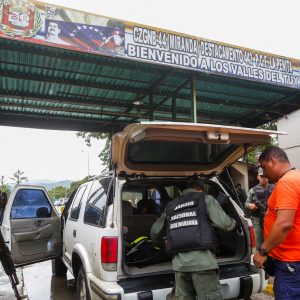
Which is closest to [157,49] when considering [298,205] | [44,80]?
[44,80]

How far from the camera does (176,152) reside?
12.6 ft

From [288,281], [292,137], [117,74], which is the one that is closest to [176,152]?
[288,281]

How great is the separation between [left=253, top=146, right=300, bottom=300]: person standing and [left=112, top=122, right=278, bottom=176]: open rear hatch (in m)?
0.62

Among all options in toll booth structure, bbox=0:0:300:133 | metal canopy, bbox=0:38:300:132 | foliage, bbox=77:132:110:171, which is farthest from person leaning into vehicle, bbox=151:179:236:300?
foliage, bbox=77:132:110:171

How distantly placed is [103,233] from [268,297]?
2793 mm

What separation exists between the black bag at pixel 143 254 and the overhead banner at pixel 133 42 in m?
5.26

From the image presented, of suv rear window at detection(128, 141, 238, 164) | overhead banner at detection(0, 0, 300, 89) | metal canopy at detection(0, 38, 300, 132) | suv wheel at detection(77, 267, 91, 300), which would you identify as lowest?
suv wheel at detection(77, 267, 91, 300)

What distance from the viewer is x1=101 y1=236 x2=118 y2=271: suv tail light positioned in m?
3.25

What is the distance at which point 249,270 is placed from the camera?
3.74m

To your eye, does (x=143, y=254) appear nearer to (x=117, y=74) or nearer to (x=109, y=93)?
(x=117, y=74)

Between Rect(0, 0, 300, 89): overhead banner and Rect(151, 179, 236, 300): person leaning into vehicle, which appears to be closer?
Rect(151, 179, 236, 300): person leaning into vehicle

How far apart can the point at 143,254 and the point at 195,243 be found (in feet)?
3.54

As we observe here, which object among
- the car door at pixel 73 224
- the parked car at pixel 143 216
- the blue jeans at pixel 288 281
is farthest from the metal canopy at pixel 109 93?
the blue jeans at pixel 288 281

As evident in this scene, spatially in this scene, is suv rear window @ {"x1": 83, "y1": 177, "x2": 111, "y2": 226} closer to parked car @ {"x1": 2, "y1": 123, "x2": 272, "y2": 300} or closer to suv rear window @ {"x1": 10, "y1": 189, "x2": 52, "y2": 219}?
parked car @ {"x1": 2, "y1": 123, "x2": 272, "y2": 300}
